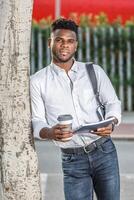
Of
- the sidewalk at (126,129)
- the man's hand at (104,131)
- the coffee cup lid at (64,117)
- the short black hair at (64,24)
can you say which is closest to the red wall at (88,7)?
the sidewalk at (126,129)

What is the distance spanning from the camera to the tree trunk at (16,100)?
188 inches

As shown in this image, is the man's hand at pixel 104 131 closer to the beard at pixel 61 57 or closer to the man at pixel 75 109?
the man at pixel 75 109

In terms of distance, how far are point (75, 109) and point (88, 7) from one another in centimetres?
1768

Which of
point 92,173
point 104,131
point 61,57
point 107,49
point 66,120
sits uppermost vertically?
point 61,57

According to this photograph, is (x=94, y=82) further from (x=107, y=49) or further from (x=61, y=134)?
(x=107, y=49)

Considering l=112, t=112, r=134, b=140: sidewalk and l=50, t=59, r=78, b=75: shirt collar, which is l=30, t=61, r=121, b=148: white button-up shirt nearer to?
l=50, t=59, r=78, b=75: shirt collar

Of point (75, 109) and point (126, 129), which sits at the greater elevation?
point (75, 109)

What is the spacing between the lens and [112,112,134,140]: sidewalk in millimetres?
13859

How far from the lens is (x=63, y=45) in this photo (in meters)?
4.75

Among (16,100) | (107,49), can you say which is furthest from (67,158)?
(107,49)

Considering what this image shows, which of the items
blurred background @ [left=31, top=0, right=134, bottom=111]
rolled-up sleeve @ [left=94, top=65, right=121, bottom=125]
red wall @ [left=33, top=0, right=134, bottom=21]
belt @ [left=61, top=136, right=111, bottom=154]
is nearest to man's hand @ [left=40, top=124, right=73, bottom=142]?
belt @ [left=61, top=136, right=111, bottom=154]

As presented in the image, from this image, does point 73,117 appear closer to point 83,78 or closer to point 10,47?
point 83,78

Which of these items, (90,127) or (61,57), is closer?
(90,127)

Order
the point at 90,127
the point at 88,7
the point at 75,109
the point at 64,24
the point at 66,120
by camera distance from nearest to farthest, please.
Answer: the point at 66,120, the point at 90,127, the point at 75,109, the point at 64,24, the point at 88,7
